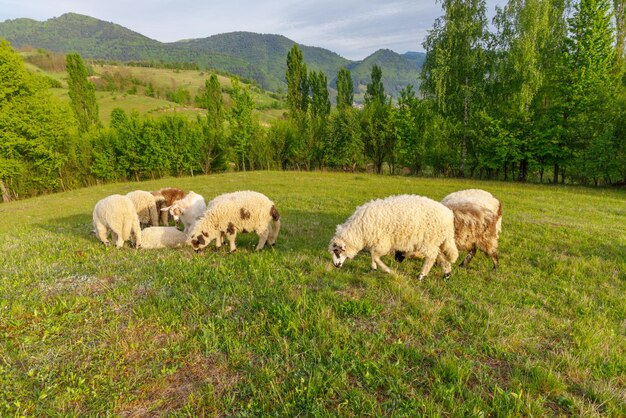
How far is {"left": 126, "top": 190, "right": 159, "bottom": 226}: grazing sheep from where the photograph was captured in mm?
12406

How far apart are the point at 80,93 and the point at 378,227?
65182mm

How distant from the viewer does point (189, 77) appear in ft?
571

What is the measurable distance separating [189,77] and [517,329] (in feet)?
668

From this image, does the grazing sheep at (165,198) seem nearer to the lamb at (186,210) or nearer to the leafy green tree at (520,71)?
the lamb at (186,210)

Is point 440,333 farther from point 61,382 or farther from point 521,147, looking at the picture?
point 521,147

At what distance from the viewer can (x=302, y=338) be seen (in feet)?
13.7

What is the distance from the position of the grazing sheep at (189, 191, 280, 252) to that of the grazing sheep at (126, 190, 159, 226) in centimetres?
492

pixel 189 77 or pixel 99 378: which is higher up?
pixel 189 77

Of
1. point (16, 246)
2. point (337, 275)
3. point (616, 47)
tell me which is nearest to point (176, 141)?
point (16, 246)

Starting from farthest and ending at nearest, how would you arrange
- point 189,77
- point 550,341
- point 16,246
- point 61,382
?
1. point 189,77
2. point 16,246
3. point 550,341
4. point 61,382

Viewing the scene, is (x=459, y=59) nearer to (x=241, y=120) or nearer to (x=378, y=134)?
(x=378, y=134)

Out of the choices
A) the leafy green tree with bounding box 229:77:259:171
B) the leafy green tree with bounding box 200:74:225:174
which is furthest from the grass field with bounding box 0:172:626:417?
the leafy green tree with bounding box 200:74:225:174

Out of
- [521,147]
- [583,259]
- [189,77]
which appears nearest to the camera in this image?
[583,259]

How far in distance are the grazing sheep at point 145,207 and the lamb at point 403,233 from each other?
9.24 metres
